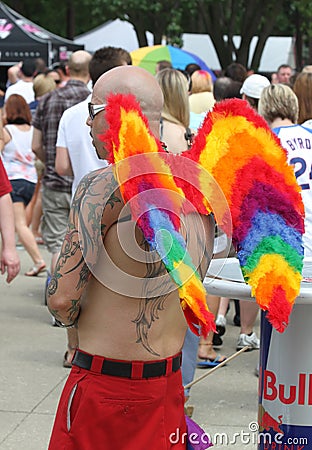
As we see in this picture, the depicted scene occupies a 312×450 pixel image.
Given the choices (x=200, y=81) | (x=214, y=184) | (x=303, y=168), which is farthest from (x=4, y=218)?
(x=200, y=81)

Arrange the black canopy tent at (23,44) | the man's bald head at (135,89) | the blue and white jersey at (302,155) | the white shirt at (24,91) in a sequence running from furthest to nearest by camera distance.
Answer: the black canopy tent at (23,44) < the white shirt at (24,91) < the blue and white jersey at (302,155) < the man's bald head at (135,89)

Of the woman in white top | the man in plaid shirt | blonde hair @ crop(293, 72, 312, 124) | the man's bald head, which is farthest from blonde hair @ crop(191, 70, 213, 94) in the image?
the man's bald head

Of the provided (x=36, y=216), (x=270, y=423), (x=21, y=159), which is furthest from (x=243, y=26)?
(x=270, y=423)

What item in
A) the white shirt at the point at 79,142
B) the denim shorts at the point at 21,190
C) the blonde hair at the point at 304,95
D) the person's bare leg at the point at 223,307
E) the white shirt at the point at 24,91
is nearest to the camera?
the white shirt at the point at 79,142

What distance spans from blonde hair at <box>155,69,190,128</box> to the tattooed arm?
2625 millimetres

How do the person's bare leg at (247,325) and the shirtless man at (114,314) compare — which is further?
the person's bare leg at (247,325)

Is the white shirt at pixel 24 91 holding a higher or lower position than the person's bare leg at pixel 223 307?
higher

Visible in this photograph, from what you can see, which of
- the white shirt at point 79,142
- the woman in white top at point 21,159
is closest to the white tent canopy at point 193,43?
the woman in white top at point 21,159

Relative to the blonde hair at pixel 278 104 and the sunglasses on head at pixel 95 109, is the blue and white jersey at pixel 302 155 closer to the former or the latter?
the blonde hair at pixel 278 104

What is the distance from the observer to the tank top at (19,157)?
869cm

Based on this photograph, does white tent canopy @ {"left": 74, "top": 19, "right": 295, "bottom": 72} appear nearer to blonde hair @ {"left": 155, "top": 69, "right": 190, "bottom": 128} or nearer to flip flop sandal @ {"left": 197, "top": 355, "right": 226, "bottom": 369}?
flip flop sandal @ {"left": 197, "top": 355, "right": 226, "bottom": 369}

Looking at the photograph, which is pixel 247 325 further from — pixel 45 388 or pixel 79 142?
pixel 79 142

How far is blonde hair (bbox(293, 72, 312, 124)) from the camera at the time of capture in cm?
620

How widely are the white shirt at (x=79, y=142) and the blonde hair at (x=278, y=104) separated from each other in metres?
1.08
